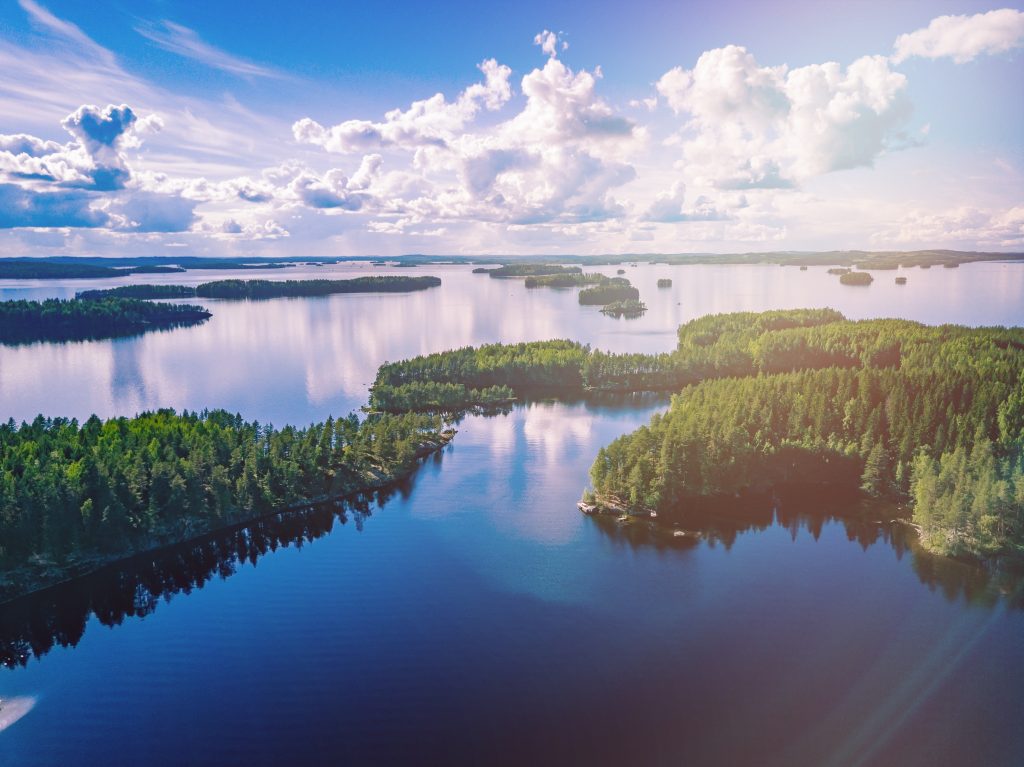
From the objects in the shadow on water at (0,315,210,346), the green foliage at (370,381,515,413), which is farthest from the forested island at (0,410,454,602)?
the shadow on water at (0,315,210,346)

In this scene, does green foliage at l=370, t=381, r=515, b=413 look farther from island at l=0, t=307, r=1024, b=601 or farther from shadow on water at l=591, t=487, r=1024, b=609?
shadow on water at l=591, t=487, r=1024, b=609

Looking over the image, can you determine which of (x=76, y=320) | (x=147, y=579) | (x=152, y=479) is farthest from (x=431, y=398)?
(x=76, y=320)

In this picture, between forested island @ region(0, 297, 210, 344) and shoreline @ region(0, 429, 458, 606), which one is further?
forested island @ region(0, 297, 210, 344)

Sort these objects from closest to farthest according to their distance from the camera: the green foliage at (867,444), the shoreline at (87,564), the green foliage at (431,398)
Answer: the shoreline at (87,564) < the green foliage at (867,444) < the green foliage at (431,398)

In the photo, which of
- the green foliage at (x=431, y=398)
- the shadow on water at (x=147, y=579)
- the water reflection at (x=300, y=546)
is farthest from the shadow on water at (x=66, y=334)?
the water reflection at (x=300, y=546)

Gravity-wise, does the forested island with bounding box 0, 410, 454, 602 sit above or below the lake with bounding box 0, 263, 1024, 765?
above

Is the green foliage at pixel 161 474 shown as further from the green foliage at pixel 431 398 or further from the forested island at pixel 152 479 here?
the green foliage at pixel 431 398
